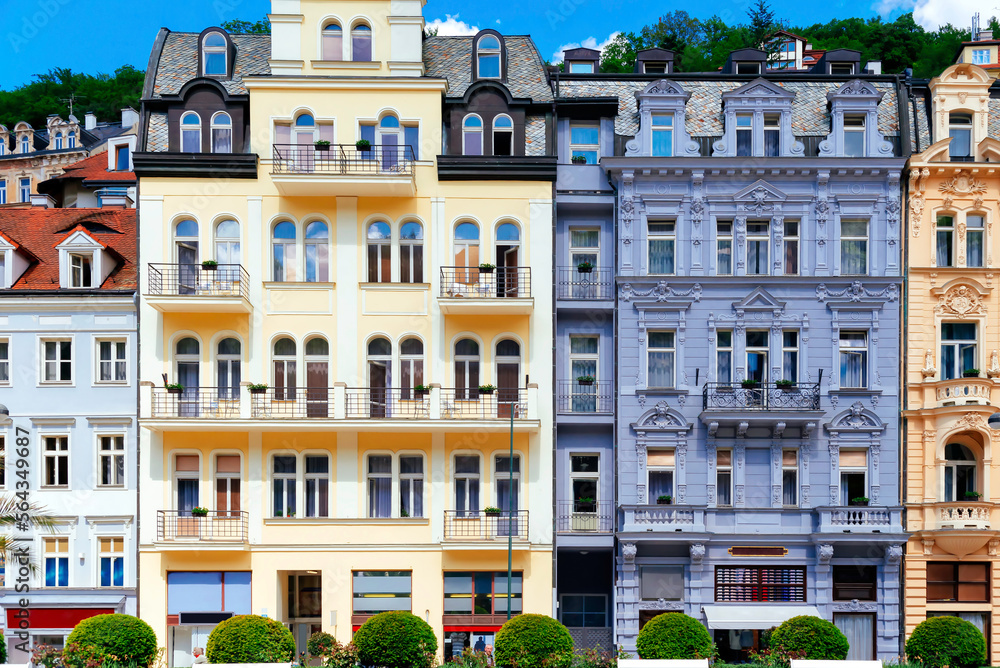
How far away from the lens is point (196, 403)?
32.0 m

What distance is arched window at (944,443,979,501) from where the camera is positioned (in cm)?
3259

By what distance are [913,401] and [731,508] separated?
7.18 metres

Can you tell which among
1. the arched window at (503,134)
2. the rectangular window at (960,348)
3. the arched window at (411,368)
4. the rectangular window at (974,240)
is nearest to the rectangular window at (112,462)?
the arched window at (411,368)

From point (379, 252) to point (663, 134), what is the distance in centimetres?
1047

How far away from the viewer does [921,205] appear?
107 ft

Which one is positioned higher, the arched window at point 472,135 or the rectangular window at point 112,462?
the arched window at point 472,135

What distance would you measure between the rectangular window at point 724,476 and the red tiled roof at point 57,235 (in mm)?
20877

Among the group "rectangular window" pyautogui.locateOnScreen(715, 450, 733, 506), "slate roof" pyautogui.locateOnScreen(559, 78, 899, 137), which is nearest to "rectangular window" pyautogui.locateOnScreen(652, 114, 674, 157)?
"slate roof" pyautogui.locateOnScreen(559, 78, 899, 137)

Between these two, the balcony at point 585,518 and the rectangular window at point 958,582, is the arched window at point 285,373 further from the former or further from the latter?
the rectangular window at point 958,582

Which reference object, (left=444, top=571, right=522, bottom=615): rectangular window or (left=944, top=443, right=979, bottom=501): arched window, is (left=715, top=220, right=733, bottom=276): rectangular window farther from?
(left=444, top=571, right=522, bottom=615): rectangular window

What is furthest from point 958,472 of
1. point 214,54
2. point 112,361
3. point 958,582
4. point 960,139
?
point 214,54

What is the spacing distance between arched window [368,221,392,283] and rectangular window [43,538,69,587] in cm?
1359

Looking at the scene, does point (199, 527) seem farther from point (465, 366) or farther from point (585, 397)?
point (585, 397)

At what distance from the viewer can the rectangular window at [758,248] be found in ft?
108
